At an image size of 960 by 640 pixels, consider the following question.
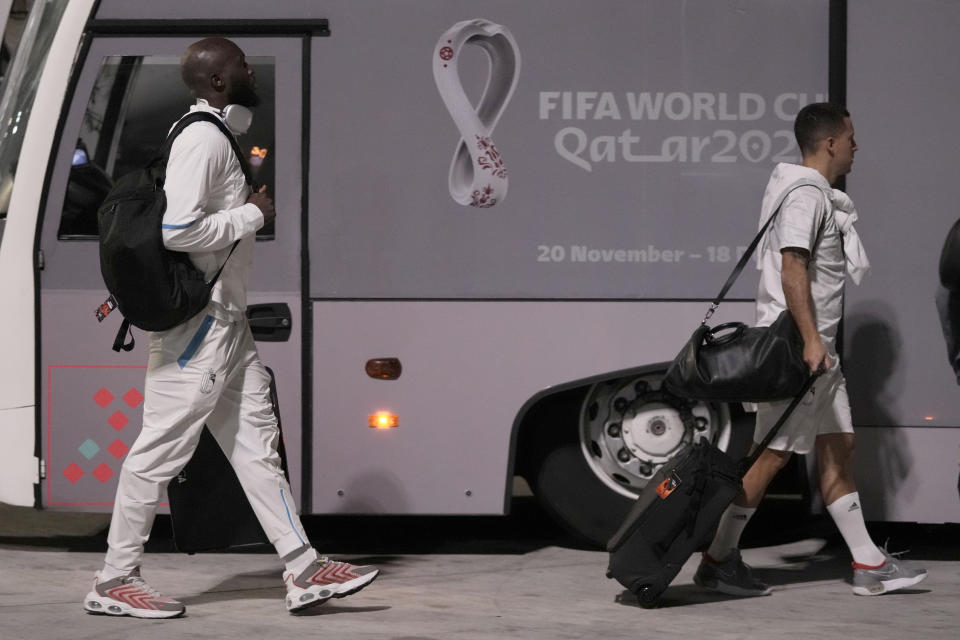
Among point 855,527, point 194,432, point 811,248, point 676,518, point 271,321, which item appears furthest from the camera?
point 271,321

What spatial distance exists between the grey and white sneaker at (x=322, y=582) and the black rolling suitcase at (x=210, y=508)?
1.56ft

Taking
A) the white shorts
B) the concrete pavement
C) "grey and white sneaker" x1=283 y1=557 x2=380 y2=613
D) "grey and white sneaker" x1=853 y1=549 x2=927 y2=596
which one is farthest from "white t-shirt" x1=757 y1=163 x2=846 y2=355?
"grey and white sneaker" x1=283 y1=557 x2=380 y2=613

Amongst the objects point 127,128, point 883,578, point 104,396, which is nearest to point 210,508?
point 104,396

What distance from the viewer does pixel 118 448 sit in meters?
5.85

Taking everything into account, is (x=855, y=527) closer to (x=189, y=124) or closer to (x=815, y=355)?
(x=815, y=355)

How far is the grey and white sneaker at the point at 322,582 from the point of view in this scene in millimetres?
4938

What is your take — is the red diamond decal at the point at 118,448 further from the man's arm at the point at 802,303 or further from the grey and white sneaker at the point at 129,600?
the man's arm at the point at 802,303

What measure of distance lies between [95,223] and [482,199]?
165 centimetres

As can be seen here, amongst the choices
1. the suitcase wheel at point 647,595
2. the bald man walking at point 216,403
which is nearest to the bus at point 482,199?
the bald man walking at point 216,403

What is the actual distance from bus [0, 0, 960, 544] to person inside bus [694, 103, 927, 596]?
45cm

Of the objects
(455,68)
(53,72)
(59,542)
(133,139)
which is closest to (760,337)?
(455,68)

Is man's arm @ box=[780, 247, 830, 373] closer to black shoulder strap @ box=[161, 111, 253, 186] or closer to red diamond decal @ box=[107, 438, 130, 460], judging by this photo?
black shoulder strap @ box=[161, 111, 253, 186]

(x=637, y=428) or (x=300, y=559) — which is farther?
(x=637, y=428)

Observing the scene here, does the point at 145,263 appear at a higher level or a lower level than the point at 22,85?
lower
